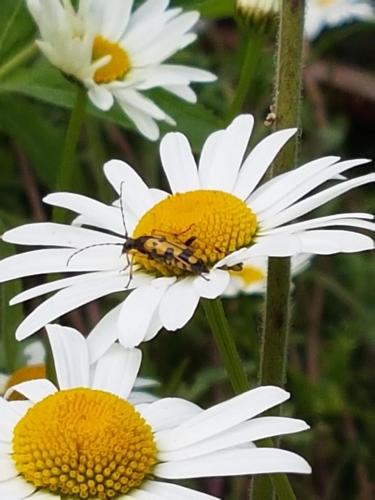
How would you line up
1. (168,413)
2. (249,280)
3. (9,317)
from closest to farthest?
(168,413) < (9,317) < (249,280)

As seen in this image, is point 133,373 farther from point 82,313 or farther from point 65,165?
point 82,313

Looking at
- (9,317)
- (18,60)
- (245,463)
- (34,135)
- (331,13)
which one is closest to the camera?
(245,463)

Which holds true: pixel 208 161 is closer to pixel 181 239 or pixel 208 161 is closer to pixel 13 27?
pixel 181 239

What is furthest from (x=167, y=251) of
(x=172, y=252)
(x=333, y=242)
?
(x=333, y=242)

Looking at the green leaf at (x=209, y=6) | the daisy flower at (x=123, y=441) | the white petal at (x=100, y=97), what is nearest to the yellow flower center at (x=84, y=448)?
the daisy flower at (x=123, y=441)

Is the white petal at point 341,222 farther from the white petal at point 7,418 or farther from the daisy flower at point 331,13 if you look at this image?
the daisy flower at point 331,13

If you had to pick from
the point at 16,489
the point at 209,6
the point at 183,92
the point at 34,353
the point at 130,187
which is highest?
the point at 209,6

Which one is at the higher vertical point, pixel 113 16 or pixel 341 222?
pixel 113 16

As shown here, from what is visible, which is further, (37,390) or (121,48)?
(121,48)
